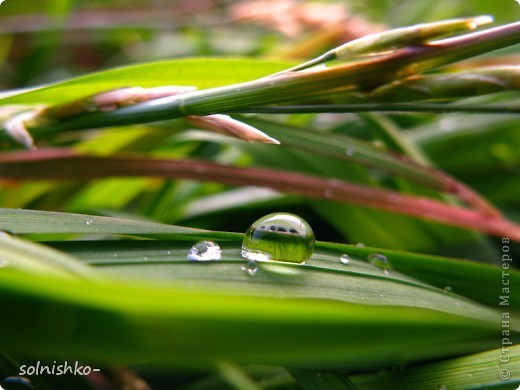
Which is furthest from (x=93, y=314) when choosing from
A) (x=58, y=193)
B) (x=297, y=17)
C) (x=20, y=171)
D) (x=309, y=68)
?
(x=297, y=17)

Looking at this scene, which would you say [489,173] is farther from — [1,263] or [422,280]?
[1,263]

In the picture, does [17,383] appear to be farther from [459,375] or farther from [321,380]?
[459,375]

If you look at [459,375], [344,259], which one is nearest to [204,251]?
[344,259]

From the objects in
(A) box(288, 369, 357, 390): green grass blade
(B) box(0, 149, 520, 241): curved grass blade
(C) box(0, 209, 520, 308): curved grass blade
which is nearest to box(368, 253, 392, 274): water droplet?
(C) box(0, 209, 520, 308): curved grass blade

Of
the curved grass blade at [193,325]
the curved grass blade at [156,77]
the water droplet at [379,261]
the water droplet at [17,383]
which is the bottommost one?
the curved grass blade at [193,325]

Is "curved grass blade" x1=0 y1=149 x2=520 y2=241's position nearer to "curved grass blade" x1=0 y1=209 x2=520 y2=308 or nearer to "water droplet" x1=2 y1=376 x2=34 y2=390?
"curved grass blade" x1=0 y1=209 x2=520 y2=308

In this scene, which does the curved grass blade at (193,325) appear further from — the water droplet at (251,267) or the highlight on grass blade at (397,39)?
→ the highlight on grass blade at (397,39)

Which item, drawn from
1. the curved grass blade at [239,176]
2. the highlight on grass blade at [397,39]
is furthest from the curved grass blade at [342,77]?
the curved grass blade at [239,176]
